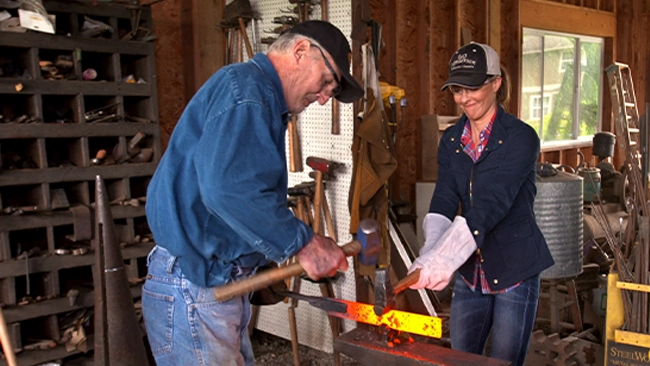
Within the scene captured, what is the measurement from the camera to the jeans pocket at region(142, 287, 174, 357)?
175 centimetres

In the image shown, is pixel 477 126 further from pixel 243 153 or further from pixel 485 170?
pixel 243 153

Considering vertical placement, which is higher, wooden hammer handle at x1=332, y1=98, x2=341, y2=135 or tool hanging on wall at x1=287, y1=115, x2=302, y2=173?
wooden hammer handle at x1=332, y1=98, x2=341, y2=135

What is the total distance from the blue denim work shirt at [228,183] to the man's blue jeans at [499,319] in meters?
0.93

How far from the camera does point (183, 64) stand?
13.7ft

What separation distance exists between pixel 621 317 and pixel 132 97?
292 centimetres

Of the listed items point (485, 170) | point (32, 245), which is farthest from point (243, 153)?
point (32, 245)

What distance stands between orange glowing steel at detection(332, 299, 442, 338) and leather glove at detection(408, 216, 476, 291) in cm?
→ 18

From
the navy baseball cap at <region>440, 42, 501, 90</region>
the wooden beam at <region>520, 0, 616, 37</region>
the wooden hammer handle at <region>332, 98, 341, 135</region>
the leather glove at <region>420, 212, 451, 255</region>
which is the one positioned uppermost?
the wooden beam at <region>520, 0, 616, 37</region>

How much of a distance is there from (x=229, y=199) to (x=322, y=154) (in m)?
2.43

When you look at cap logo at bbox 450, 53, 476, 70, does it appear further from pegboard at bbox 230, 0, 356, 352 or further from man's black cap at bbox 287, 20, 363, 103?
pegboard at bbox 230, 0, 356, 352

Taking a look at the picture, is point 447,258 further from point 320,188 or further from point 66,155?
point 66,155

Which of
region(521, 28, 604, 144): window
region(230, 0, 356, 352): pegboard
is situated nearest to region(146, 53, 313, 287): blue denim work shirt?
region(230, 0, 356, 352): pegboard

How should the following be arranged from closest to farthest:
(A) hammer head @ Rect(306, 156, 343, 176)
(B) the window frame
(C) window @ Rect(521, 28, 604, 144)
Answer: (A) hammer head @ Rect(306, 156, 343, 176) < (B) the window frame < (C) window @ Rect(521, 28, 604, 144)

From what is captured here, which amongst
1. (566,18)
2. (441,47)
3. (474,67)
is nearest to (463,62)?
(474,67)
